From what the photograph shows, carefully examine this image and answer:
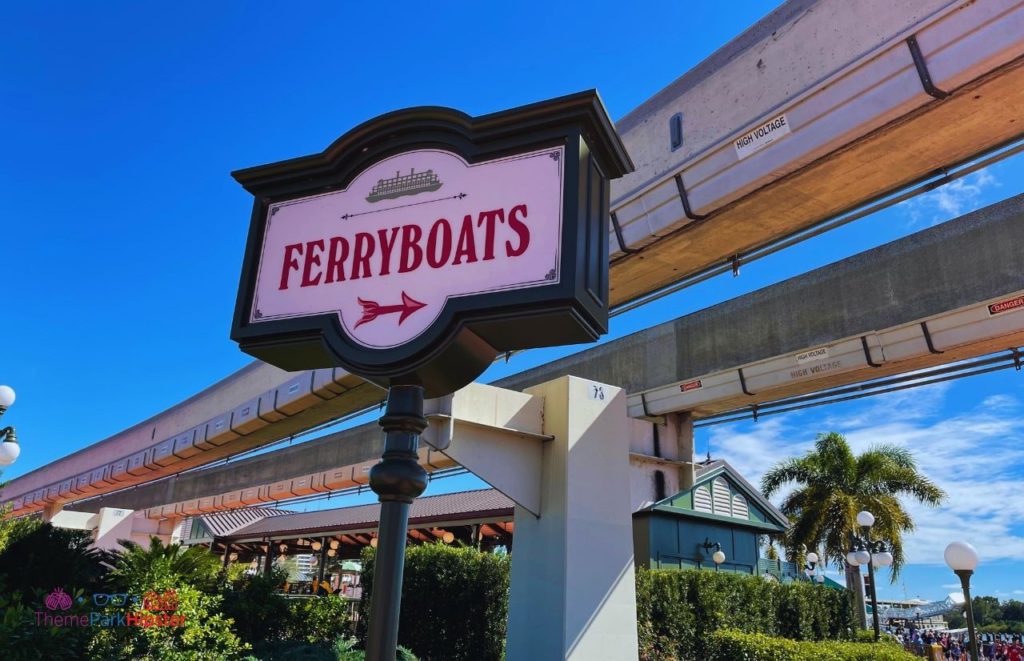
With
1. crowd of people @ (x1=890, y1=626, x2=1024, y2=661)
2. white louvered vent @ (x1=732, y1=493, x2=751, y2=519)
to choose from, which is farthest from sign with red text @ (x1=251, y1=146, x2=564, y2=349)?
crowd of people @ (x1=890, y1=626, x2=1024, y2=661)

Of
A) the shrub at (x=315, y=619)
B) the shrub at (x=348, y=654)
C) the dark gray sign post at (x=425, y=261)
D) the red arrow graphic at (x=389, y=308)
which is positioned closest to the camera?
the dark gray sign post at (x=425, y=261)

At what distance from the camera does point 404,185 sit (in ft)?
10.0

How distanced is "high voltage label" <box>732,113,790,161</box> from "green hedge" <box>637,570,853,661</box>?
8.23 metres

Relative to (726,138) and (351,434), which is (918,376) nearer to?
(726,138)

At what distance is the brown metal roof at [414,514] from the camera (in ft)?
70.0

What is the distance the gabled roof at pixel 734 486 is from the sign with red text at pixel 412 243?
46.7ft

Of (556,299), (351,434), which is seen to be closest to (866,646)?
(556,299)

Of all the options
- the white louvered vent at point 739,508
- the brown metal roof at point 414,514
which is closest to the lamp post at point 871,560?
the white louvered vent at point 739,508

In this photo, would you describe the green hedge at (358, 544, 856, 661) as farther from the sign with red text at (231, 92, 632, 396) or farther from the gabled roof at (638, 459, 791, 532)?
the sign with red text at (231, 92, 632, 396)

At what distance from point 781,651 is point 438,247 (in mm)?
10909

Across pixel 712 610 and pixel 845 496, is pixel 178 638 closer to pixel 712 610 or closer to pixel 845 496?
pixel 712 610

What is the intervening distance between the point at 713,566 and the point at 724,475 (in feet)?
8.51

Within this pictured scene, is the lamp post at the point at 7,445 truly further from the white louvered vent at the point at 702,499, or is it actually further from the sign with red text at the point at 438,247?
the white louvered vent at the point at 702,499

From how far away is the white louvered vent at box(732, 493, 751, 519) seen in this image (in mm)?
19750
